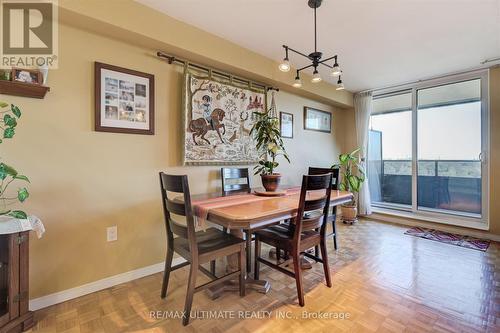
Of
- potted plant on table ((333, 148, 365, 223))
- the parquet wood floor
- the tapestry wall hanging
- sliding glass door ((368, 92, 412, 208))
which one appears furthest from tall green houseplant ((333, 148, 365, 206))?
the tapestry wall hanging

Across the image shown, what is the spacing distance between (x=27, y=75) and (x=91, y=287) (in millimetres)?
1662

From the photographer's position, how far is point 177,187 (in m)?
1.51

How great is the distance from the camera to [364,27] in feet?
7.33

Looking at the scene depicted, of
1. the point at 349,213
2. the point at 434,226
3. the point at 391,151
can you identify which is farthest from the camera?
the point at 391,151

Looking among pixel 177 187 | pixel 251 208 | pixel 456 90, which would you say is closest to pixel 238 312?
pixel 251 208

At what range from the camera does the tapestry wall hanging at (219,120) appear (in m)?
2.41

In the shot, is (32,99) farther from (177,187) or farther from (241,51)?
(241,51)

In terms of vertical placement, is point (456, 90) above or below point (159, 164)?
above

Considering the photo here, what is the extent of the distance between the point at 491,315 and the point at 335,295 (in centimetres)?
103

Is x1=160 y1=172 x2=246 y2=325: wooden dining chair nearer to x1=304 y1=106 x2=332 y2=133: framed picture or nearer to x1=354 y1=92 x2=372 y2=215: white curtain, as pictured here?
x1=304 y1=106 x2=332 y2=133: framed picture

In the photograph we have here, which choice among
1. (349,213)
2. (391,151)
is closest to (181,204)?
(349,213)

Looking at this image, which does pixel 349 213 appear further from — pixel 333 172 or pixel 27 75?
pixel 27 75

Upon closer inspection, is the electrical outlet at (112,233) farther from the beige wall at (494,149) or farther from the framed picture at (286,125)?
the beige wall at (494,149)

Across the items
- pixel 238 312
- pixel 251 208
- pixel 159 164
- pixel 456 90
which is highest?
pixel 456 90
